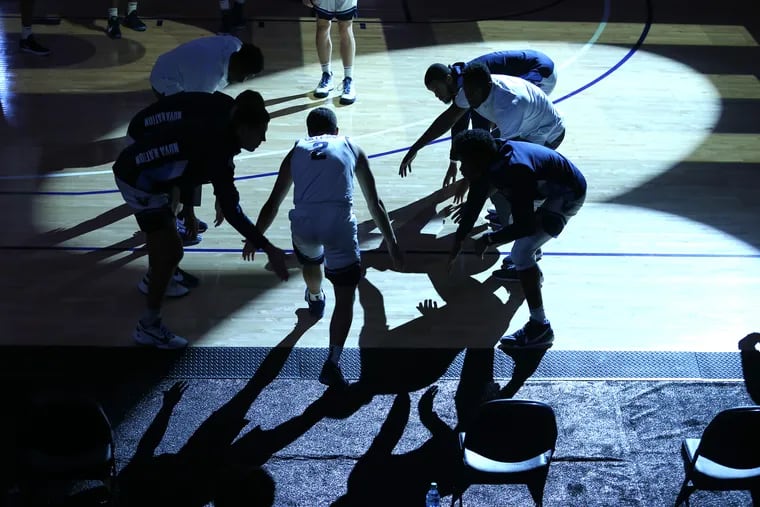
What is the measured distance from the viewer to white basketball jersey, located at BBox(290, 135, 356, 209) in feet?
18.5

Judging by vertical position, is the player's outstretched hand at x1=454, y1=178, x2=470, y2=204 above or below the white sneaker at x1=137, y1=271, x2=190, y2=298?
above

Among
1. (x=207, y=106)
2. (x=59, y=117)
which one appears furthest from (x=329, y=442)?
(x=59, y=117)

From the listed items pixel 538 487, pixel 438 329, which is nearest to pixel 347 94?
pixel 438 329

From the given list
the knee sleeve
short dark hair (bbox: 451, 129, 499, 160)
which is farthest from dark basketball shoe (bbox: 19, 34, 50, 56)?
the knee sleeve

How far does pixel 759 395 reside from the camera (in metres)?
5.98

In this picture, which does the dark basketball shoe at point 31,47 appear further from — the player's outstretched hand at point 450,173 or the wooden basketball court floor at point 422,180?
the player's outstretched hand at point 450,173

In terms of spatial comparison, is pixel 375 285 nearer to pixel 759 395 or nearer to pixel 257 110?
pixel 257 110

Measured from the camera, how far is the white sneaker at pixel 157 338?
20.5ft

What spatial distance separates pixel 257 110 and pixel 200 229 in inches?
89.0

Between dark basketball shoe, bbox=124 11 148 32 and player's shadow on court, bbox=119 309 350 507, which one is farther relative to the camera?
dark basketball shoe, bbox=124 11 148 32

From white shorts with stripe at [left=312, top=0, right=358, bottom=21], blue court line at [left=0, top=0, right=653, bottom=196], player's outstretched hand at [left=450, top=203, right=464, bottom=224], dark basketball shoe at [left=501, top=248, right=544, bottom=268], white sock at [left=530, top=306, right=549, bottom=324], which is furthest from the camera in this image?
white shorts with stripe at [left=312, top=0, right=358, bottom=21]

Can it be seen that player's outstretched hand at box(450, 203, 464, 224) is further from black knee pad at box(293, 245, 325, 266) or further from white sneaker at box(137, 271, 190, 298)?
white sneaker at box(137, 271, 190, 298)

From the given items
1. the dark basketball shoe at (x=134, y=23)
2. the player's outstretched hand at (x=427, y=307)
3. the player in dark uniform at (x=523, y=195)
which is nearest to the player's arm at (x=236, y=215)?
the player in dark uniform at (x=523, y=195)

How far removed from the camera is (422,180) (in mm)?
8398
